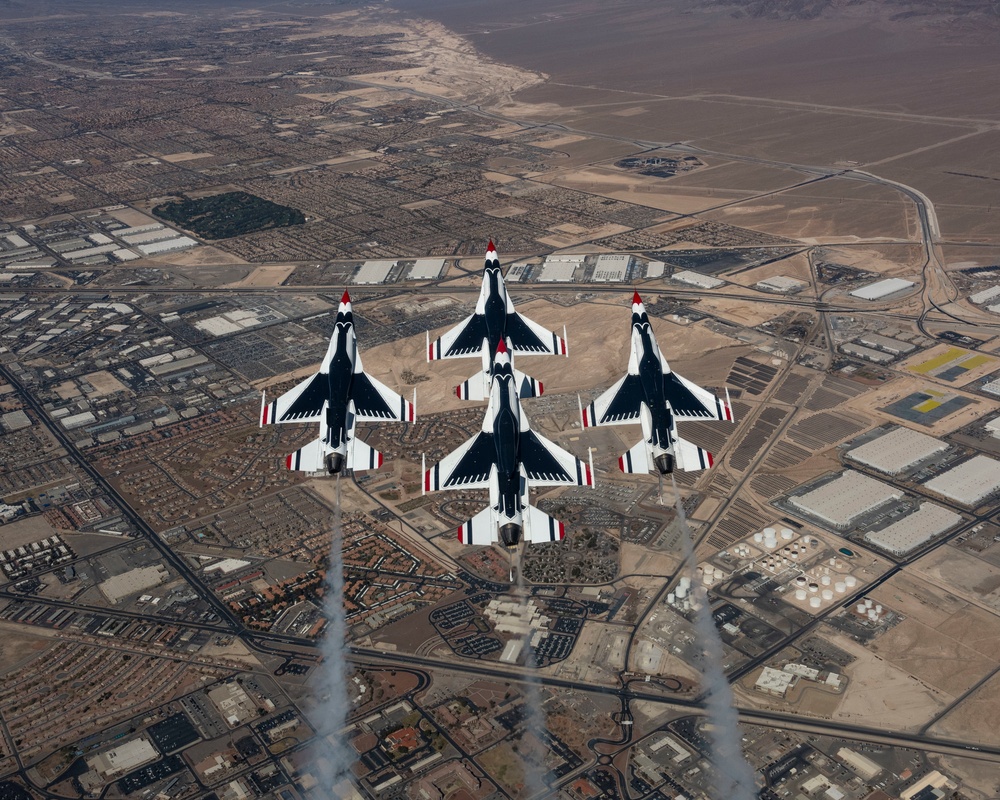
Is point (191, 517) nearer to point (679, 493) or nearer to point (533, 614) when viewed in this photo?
point (533, 614)

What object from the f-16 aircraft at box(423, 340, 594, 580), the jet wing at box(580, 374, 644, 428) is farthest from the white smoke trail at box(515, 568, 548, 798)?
the jet wing at box(580, 374, 644, 428)

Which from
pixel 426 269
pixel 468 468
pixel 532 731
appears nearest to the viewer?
pixel 532 731

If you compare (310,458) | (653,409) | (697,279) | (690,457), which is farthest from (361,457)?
(697,279)

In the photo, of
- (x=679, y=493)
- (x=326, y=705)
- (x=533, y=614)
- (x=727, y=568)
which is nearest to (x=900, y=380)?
(x=679, y=493)

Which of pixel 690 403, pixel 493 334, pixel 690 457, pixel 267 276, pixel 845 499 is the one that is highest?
pixel 493 334

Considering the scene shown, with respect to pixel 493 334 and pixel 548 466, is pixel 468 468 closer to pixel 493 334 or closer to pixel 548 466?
pixel 548 466

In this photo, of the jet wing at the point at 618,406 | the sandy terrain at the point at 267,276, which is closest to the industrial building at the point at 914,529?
the jet wing at the point at 618,406

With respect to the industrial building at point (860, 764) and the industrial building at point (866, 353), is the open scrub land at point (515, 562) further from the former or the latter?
the industrial building at point (866, 353)
